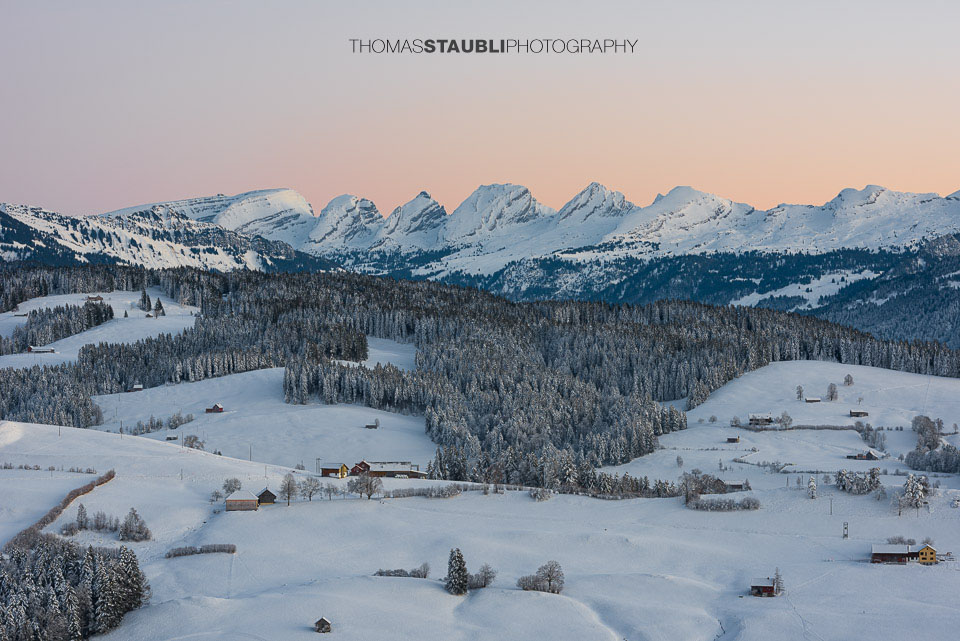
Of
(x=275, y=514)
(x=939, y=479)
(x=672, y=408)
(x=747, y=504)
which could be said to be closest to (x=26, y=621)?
(x=275, y=514)

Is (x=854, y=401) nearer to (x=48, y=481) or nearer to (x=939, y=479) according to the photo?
(x=939, y=479)

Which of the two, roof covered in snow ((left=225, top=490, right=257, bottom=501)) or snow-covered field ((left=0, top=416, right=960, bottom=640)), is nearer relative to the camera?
snow-covered field ((left=0, top=416, right=960, bottom=640))

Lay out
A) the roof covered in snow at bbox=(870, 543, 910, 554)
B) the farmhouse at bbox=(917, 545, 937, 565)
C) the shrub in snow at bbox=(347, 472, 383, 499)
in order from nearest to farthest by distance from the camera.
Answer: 1. the farmhouse at bbox=(917, 545, 937, 565)
2. the roof covered in snow at bbox=(870, 543, 910, 554)
3. the shrub in snow at bbox=(347, 472, 383, 499)

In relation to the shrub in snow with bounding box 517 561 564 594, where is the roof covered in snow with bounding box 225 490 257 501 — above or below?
above

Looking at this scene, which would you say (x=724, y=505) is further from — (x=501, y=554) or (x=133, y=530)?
(x=133, y=530)

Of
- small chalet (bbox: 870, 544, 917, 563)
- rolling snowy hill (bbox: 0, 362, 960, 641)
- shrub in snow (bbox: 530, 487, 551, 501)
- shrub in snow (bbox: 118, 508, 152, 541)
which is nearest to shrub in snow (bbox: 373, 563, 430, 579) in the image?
rolling snowy hill (bbox: 0, 362, 960, 641)

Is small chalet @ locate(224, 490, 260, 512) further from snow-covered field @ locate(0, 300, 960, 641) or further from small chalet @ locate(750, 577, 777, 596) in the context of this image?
small chalet @ locate(750, 577, 777, 596)

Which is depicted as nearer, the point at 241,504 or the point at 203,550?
the point at 203,550

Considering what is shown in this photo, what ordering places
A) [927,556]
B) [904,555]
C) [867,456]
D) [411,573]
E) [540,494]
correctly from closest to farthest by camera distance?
[411,573], [927,556], [904,555], [540,494], [867,456]

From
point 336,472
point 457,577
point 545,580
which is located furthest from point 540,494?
point 457,577
